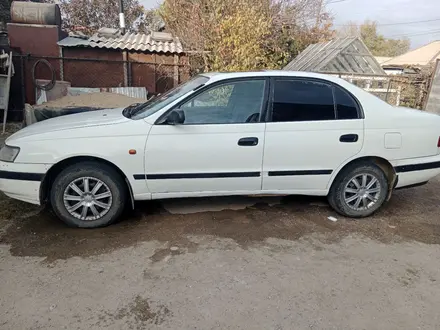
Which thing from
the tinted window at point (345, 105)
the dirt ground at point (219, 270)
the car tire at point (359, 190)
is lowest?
the dirt ground at point (219, 270)

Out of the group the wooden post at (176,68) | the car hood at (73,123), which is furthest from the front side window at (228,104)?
the wooden post at (176,68)

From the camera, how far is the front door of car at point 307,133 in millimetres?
3764

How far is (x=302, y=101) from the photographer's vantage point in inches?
152

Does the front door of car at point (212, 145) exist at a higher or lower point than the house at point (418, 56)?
lower

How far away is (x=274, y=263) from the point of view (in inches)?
123

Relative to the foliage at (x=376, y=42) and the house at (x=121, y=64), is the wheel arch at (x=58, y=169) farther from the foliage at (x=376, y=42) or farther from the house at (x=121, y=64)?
the foliage at (x=376, y=42)

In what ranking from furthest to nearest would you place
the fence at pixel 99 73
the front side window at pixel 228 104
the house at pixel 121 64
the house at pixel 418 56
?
1. the house at pixel 418 56
2. the house at pixel 121 64
3. the fence at pixel 99 73
4. the front side window at pixel 228 104

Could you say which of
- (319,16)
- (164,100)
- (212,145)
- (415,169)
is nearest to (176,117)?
(212,145)

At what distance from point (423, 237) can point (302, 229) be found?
52.2 inches

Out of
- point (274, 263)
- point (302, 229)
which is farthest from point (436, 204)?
point (274, 263)

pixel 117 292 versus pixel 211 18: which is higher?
pixel 211 18

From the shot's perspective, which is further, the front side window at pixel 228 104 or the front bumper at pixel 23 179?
the front side window at pixel 228 104

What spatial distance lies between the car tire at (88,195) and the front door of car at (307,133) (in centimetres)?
164

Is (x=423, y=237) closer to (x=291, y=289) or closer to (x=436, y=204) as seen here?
(x=436, y=204)
